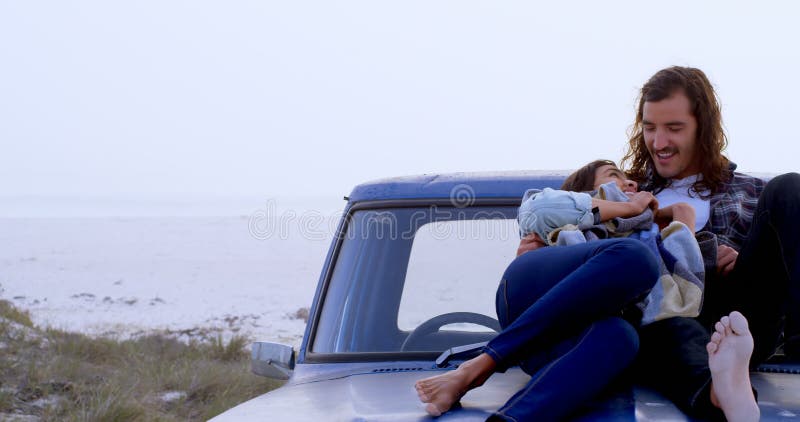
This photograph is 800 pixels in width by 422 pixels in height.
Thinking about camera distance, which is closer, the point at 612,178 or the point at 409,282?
the point at 612,178

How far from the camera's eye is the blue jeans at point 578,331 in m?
2.19

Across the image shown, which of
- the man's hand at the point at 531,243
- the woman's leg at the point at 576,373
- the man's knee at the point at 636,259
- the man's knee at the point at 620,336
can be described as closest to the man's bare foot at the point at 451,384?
the woman's leg at the point at 576,373

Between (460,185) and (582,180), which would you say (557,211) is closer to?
(582,180)

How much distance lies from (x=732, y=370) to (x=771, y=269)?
0.62m

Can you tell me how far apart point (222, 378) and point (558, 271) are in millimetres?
6155

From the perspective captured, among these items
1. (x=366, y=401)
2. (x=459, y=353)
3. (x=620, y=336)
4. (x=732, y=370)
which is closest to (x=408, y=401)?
(x=366, y=401)

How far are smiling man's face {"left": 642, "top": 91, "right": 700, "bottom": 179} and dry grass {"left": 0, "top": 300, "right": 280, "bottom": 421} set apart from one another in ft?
14.9

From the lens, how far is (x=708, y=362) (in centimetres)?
235

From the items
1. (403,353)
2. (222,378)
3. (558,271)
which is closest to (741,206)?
(558,271)

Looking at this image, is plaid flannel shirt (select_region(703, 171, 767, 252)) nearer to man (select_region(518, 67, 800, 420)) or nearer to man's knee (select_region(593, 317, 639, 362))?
man (select_region(518, 67, 800, 420))

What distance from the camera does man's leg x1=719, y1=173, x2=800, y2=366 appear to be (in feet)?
8.49

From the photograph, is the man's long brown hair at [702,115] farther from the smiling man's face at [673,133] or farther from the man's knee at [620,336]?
the man's knee at [620,336]

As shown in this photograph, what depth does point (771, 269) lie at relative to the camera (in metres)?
2.69

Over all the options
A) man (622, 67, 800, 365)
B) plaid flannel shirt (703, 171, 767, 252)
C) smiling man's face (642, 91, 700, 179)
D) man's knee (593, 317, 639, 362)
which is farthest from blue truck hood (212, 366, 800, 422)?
smiling man's face (642, 91, 700, 179)
